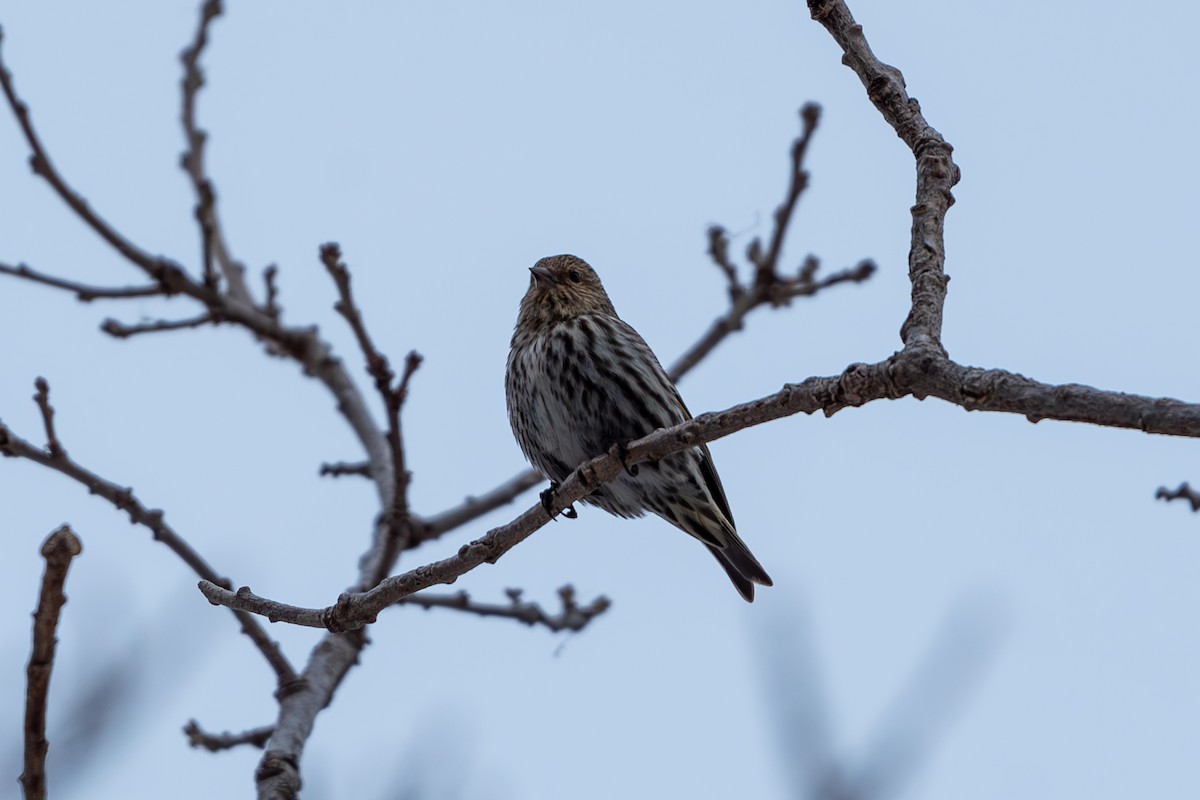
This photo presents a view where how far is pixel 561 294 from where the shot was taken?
21.9ft

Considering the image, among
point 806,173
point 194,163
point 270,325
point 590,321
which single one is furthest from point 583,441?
point 194,163

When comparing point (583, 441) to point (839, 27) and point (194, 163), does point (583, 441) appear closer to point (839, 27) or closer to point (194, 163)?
point (839, 27)

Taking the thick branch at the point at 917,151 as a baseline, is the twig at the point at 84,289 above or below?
above

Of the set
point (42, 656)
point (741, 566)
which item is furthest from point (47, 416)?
point (741, 566)

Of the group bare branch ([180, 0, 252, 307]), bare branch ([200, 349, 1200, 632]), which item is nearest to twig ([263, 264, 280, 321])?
bare branch ([180, 0, 252, 307])

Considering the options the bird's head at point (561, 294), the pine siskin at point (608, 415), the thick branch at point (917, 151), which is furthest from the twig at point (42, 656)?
the bird's head at point (561, 294)

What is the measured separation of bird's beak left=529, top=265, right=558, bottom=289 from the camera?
6.79 metres

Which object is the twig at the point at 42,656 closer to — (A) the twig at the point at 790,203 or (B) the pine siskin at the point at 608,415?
(B) the pine siskin at the point at 608,415

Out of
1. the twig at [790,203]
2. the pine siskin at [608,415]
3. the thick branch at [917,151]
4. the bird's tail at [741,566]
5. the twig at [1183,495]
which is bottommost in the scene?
the twig at [1183,495]

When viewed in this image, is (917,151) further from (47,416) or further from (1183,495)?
(47,416)

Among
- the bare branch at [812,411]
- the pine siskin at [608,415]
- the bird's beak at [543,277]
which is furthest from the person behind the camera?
the bird's beak at [543,277]

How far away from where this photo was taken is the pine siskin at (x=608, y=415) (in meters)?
5.83

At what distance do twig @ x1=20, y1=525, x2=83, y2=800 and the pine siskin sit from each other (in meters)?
2.97

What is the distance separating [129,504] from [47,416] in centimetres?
46
